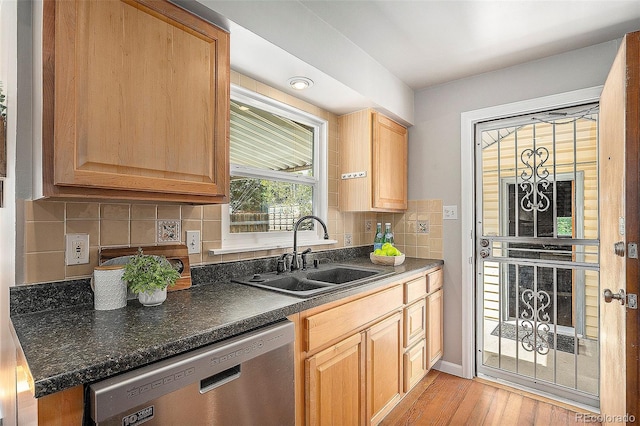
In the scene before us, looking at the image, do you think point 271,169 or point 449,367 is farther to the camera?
point 449,367

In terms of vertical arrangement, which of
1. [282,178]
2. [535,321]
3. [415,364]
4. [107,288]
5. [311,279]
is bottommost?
[415,364]

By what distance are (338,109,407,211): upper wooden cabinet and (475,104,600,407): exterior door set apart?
0.69 meters

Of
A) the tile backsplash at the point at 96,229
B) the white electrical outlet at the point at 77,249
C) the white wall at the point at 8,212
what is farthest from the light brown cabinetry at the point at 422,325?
the white wall at the point at 8,212

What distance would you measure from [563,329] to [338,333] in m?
1.76

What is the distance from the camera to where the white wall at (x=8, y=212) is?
3.84 feet

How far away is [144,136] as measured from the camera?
46.7 inches

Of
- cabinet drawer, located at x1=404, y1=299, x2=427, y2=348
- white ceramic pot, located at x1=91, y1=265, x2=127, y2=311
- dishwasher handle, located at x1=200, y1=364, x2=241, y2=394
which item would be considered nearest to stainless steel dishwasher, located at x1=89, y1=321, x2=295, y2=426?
dishwasher handle, located at x1=200, y1=364, x2=241, y2=394

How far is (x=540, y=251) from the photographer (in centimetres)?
235

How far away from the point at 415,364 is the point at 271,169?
1.64 m

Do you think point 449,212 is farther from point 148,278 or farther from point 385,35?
point 148,278

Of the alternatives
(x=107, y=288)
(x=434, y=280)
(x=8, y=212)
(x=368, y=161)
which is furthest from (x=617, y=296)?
(x=8, y=212)

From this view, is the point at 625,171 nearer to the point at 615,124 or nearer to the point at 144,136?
the point at 615,124

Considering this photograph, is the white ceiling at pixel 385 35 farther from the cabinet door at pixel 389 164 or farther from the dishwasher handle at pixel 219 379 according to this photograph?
the dishwasher handle at pixel 219 379

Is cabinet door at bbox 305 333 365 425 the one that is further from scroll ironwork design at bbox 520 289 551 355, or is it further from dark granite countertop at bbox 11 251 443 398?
scroll ironwork design at bbox 520 289 551 355
